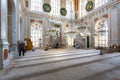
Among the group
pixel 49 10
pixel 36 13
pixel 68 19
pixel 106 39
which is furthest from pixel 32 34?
pixel 106 39

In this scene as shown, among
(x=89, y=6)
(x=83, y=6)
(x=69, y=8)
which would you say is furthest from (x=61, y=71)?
(x=69, y=8)

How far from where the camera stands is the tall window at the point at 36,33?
16953mm

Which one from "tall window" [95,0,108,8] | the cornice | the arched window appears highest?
"tall window" [95,0,108,8]

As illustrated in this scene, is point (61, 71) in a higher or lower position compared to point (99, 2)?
lower

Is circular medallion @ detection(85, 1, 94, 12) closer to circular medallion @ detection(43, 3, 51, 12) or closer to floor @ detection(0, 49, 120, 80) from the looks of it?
circular medallion @ detection(43, 3, 51, 12)

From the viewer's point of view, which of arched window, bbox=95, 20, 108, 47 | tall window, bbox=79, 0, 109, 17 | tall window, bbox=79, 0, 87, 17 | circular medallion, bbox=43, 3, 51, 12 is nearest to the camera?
arched window, bbox=95, 20, 108, 47

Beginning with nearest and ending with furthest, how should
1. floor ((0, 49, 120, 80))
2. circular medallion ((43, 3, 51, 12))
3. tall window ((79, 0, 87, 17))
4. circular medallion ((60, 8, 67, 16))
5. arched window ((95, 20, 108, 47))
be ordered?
floor ((0, 49, 120, 80))
arched window ((95, 20, 108, 47))
circular medallion ((43, 3, 51, 12))
tall window ((79, 0, 87, 17))
circular medallion ((60, 8, 67, 16))

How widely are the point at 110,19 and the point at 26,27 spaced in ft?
36.3

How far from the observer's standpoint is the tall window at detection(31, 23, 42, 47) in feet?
55.6

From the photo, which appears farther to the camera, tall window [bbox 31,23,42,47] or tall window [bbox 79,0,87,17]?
tall window [bbox 79,0,87,17]

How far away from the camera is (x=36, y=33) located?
17.3m

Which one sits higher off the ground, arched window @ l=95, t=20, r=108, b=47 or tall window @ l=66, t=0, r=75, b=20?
tall window @ l=66, t=0, r=75, b=20

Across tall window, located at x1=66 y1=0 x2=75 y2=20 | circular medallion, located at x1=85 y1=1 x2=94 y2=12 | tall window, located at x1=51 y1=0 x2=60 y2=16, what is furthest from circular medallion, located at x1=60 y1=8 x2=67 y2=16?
circular medallion, located at x1=85 y1=1 x2=94 y2=12

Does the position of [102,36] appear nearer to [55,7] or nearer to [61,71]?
[55,7]
